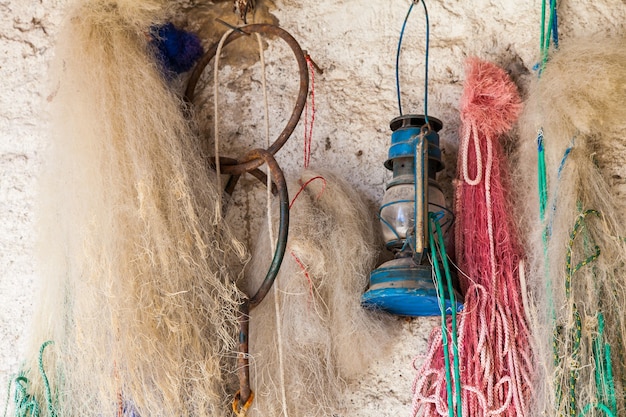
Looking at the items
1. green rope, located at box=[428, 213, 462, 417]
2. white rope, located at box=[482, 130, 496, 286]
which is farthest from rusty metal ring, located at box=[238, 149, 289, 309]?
white rope, located at box=[482, 130, 496, 286]

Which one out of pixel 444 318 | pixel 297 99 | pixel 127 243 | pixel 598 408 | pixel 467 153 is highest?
pixel 297 99

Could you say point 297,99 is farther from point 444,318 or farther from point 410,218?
point 444,318

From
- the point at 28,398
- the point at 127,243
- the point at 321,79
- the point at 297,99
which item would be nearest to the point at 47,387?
the point at 28,398

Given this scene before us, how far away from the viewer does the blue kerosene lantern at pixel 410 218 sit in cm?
148

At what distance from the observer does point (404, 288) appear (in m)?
1.48

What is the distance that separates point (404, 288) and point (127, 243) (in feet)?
1.69

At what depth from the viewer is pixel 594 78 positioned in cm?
156

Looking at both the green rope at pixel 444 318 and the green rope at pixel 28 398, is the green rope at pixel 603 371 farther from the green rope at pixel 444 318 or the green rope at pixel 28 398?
→ the green rope at pixel 28 398

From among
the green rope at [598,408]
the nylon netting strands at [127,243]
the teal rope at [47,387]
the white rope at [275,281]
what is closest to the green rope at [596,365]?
the green rope at [598,408]

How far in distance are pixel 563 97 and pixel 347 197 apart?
461 millimetres

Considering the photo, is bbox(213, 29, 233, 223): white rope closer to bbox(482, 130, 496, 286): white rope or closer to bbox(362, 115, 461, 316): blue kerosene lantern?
bbox(362, 115, 461, 316): blue kerosene lantern

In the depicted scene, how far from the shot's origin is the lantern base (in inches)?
58.4

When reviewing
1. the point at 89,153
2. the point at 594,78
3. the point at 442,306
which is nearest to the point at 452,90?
the point at 594,78

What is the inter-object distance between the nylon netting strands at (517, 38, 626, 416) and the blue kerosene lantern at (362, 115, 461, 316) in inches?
7.0
